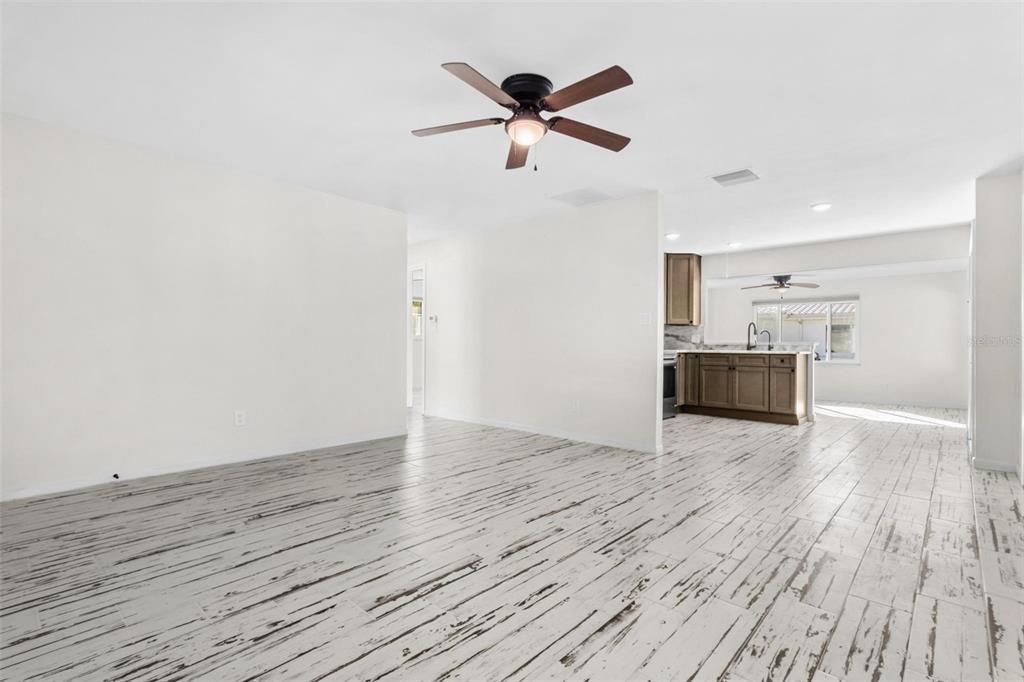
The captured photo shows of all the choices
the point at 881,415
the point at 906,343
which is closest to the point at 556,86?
the point at 881,415

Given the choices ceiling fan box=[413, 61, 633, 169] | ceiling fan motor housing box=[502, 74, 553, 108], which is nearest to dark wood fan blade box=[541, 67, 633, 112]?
ceiling fan box=[413, 61, 633, 169]

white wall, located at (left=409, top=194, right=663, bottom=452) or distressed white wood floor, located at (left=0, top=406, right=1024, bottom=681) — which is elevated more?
white wall, located at (left=409, top=194, right=663, bottom=452)

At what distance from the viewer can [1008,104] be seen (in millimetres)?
2840

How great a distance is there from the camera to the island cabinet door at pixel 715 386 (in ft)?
22.3

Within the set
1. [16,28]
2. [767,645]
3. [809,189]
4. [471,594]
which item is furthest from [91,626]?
[809,189]

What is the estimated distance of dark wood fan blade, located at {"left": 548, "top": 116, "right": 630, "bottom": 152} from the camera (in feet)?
8.26

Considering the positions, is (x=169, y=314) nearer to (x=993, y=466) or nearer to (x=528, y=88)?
(x=528, y=88)

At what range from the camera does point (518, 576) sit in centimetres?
215

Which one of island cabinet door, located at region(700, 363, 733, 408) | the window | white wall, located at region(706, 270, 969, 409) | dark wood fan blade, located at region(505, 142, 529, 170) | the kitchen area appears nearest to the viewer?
dark wood fan blade, located at region(505, 142, 529, 170)

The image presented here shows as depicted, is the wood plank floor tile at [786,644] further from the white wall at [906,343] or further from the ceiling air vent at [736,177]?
the white wall at [906,343]

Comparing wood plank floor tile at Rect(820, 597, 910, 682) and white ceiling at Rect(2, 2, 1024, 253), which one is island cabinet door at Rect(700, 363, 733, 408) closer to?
white ceiling at Rect(2, 2, 1024, 253)

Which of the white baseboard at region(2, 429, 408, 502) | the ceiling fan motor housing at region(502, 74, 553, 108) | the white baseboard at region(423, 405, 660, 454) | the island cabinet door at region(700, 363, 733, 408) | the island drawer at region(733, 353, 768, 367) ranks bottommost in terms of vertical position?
the white baseboard at region(423, 405, 660, 454)

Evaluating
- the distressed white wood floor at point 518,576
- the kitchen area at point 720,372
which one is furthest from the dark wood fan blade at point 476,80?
the kitchen area at point 720,372

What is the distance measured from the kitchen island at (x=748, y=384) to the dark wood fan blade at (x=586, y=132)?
477 cm
